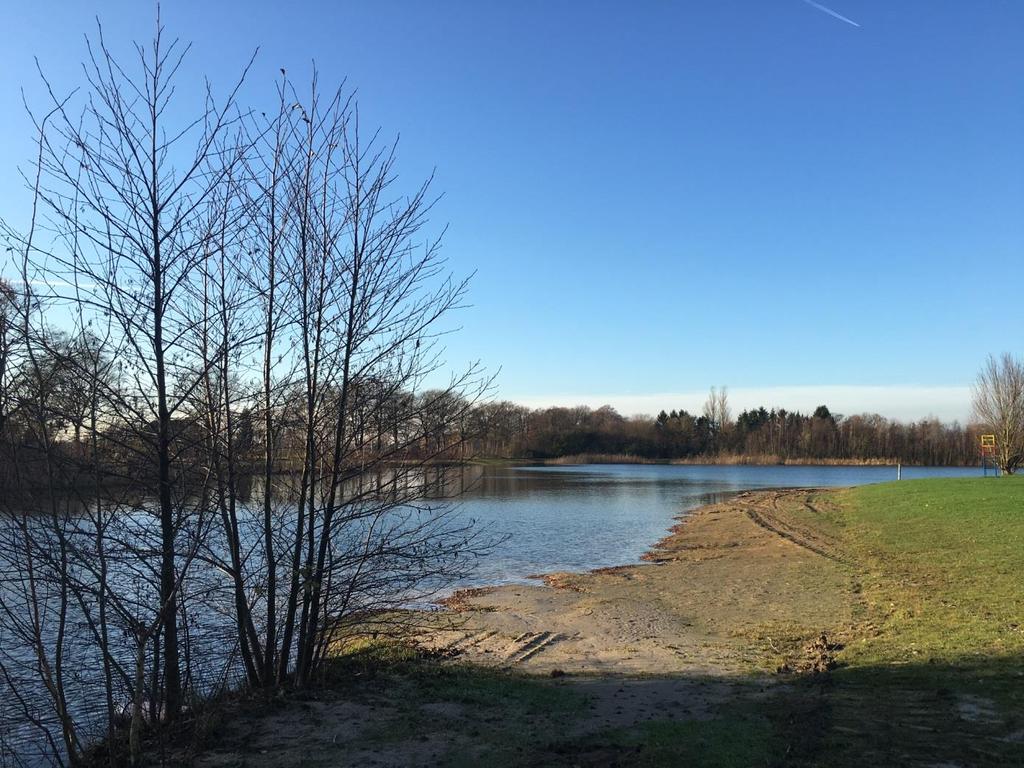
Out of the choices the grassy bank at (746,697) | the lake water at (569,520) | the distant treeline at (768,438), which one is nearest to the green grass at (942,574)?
the grassy bank at (746,697)

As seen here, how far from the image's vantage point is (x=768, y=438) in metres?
109

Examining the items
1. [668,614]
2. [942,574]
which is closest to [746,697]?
[668,614]

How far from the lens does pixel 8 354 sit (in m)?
4.68

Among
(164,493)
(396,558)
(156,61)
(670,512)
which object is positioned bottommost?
(670,512)

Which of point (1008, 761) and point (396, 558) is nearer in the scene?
point (1008, 761)

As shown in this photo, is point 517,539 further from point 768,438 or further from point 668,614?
point 768,438

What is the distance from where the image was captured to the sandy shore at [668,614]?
855cm

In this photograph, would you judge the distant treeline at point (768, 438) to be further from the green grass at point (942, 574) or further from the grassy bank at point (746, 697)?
the grassy bank at point (746, 697)

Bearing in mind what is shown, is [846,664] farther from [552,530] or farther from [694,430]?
[694,430]

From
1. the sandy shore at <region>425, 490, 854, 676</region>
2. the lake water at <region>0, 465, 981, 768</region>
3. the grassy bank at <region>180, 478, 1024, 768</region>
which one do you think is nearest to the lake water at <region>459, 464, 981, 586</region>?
the lake water at <region>0, 465, 981, 768</region>

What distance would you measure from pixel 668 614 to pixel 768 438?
104 metres

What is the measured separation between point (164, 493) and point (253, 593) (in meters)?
1.70

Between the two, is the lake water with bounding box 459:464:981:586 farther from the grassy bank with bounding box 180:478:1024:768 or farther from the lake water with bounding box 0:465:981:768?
the grassy bank with bounding box 180:478:1024:768

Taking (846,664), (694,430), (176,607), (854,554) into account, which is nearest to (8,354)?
(176,607)
